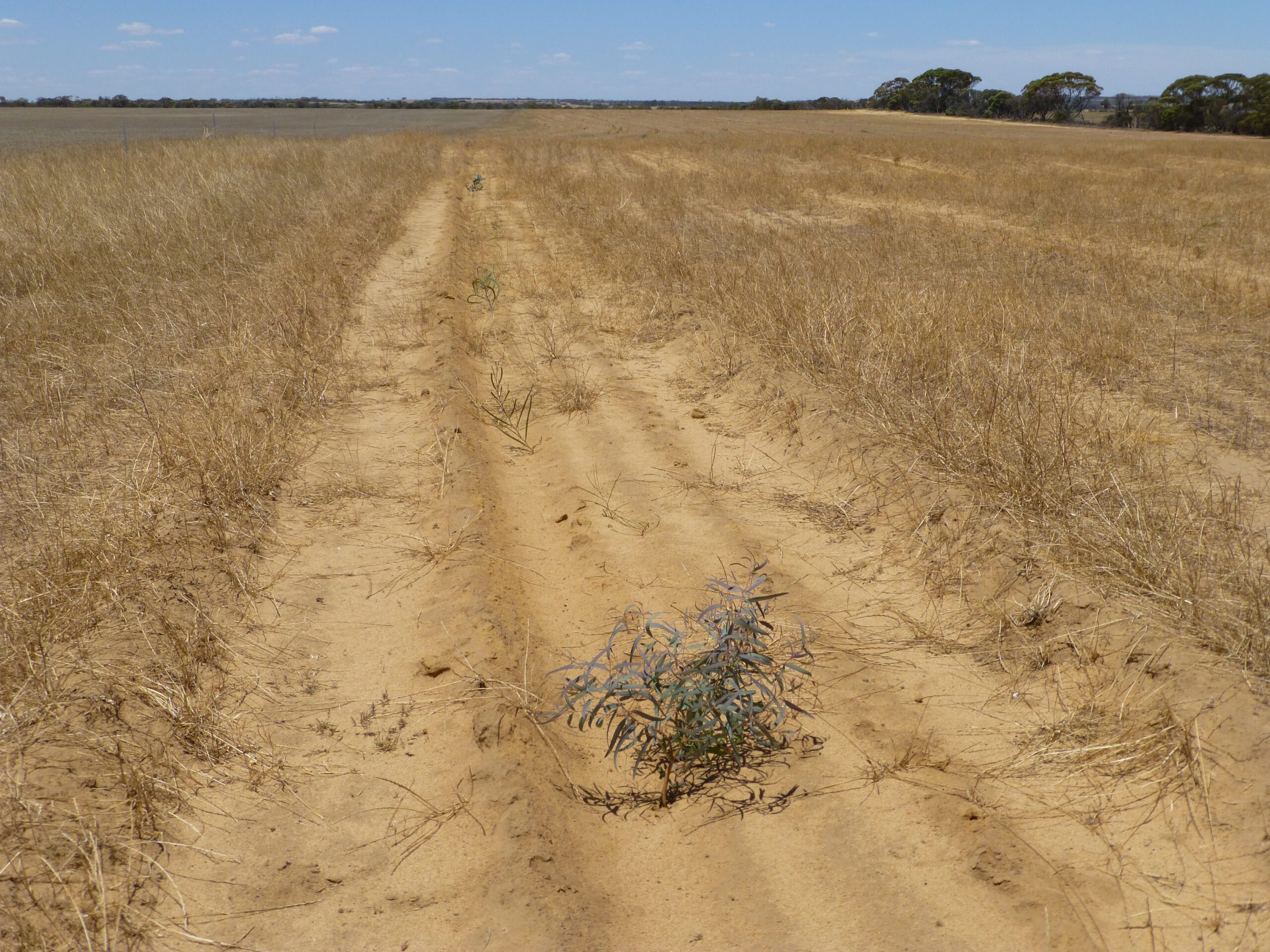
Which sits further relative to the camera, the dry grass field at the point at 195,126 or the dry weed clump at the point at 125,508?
the dry grass field at the point at 195,126

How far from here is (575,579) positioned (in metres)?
3.75

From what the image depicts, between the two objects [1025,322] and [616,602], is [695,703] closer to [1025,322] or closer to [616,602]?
[616,602]

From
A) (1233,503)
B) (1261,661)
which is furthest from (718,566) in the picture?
(1233,503)

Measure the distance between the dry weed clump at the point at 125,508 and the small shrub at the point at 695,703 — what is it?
117 centimetres

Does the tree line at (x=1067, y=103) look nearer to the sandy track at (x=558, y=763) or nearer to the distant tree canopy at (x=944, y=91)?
the distant tree canopy at (x=944, y=91)

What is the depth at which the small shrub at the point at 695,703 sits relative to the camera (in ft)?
8.27

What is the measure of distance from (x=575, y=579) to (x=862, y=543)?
1.33m

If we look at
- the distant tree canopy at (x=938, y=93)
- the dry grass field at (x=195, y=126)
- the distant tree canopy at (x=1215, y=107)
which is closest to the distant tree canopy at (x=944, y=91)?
the distant tree canopy at (x=938, y=93)

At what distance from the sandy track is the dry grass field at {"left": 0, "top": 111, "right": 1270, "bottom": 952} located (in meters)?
0.01

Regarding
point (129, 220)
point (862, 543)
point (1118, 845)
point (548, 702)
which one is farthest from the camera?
point (129, 220)

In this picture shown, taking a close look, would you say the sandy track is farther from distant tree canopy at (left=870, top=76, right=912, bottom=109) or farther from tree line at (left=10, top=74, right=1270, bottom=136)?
distant tree canopy at (left=870, top=76, right=912, bottom=109)

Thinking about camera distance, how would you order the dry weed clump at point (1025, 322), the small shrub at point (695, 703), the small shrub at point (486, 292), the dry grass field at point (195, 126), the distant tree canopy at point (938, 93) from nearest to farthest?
the small shrub at point (695, 703)
the dry weed clump at point (1025, 322)
the small shrub at point (486, 292)
the dry grass field at point (195, 126)
the distant tree canopy at point (938, 93)

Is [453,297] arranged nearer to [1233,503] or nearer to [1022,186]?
[1233,503]

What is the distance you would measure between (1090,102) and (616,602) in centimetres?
7960
